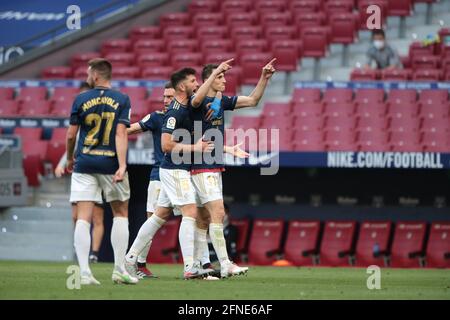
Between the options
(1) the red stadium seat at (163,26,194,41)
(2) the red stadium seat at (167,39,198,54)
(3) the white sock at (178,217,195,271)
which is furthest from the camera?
(1) the red stadium seat at (163,26,194,41)

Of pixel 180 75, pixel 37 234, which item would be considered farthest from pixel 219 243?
pixel 37 234

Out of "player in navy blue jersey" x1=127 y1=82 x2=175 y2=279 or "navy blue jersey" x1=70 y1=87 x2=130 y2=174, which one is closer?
"navy blue jersey" x1=70 y1=87 x2=130 y2=174

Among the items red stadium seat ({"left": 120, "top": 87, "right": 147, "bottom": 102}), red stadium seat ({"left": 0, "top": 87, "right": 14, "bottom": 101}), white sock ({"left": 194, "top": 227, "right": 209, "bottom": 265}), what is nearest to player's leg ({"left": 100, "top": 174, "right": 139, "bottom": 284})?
white sock ({"left": 194, "top": 227, "right": 209, "bottom": 265})

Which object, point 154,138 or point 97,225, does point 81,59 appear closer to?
point 97,225

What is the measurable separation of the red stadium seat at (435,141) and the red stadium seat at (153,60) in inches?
267

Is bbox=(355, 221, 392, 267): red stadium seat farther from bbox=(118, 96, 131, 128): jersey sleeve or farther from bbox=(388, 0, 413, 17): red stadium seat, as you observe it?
bbox=(118, 96, 131, 128): jersey sleeve

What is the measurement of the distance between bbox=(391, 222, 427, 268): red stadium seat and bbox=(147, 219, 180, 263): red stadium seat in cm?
368

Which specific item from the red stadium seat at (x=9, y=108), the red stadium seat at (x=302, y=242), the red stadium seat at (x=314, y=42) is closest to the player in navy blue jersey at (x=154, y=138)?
the red stadium seat at (x=302, y=242)

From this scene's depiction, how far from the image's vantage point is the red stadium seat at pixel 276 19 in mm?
24312

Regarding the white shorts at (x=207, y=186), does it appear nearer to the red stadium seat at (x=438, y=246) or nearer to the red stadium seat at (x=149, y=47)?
the red stadium seat at (x=438, y=246)

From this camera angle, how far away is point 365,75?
21031mm

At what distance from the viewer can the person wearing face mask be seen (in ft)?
69.6

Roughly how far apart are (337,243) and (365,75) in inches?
130
